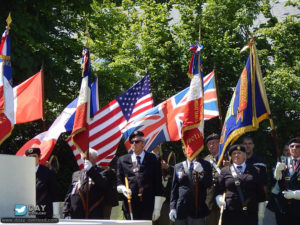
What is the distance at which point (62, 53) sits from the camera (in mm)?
19234

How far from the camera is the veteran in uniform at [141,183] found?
1007cm

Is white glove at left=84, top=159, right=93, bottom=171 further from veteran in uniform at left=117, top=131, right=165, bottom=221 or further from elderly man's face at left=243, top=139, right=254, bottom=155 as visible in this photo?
elderly man's face at left=243, top=139, right=254, bottom=155

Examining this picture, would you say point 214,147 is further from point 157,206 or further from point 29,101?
point 29,101

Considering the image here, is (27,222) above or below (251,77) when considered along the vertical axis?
below

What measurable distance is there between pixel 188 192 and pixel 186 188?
8cm

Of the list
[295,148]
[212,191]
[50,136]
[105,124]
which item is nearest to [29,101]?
[50,136]

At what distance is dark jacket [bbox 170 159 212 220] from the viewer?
10.3 meters

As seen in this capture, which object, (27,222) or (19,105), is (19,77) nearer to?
(19,105)

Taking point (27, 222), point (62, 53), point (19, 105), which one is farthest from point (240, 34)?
point (27, 222)

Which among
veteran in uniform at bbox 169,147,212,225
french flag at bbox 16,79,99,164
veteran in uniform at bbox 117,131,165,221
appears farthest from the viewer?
A: french flag at bbox 16,79,99,164

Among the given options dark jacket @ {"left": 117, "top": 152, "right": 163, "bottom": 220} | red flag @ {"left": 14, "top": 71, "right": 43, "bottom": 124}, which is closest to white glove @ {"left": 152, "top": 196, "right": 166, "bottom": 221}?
dark jacket @ {"left": 117, "top": 152, "right": 163, "bottom": 220}

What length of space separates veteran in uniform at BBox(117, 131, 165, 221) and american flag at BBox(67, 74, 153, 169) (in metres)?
1.82

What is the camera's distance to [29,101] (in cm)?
1279

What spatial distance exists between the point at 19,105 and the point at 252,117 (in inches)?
189
